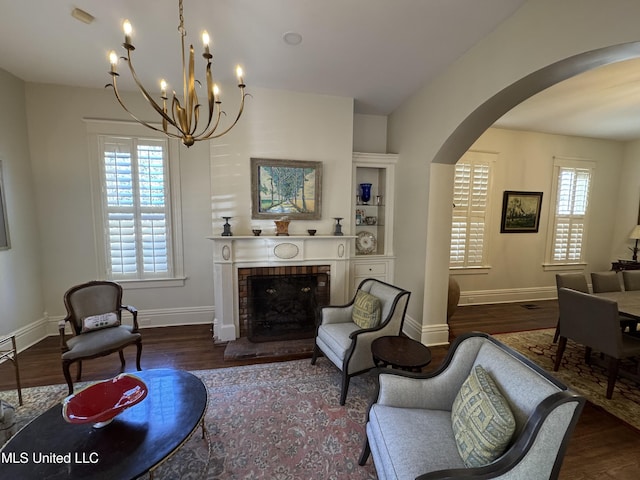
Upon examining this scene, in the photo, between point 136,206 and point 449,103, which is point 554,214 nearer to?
point 449,103

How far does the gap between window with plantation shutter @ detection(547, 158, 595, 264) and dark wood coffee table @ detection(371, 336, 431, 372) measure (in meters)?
5.04

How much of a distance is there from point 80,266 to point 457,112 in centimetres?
510

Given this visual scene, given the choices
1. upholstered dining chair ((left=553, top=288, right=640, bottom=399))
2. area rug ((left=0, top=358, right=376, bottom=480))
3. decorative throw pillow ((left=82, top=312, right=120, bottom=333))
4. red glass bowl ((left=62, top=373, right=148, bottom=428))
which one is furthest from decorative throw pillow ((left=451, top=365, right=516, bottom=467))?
decorative throw pillow ((left=82, top=312, right=120, bottom=333))

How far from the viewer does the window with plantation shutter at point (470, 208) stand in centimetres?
506

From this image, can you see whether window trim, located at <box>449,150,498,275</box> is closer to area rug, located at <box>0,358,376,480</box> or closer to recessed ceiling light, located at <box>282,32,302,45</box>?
area rug, located at <box>0,358,376,480</box>

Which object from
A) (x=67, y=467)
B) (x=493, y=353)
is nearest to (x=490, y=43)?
(x=493, y=353)

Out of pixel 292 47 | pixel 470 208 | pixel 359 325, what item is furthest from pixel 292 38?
pixel 470 208

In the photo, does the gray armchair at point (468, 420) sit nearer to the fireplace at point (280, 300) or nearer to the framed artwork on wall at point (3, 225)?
the fireplace at point (280, 300)

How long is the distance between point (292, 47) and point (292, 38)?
15cm

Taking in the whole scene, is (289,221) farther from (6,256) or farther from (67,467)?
(6,256)

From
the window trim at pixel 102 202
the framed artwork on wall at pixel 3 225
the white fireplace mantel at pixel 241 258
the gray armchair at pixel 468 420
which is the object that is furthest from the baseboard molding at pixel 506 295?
the framed artwork on wall at pixel 3 225

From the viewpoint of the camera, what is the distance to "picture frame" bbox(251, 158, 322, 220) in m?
3.76

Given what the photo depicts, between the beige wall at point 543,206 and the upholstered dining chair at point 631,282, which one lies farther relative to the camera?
the beige wall at point 543,206

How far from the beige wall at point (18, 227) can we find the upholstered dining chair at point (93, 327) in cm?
121
